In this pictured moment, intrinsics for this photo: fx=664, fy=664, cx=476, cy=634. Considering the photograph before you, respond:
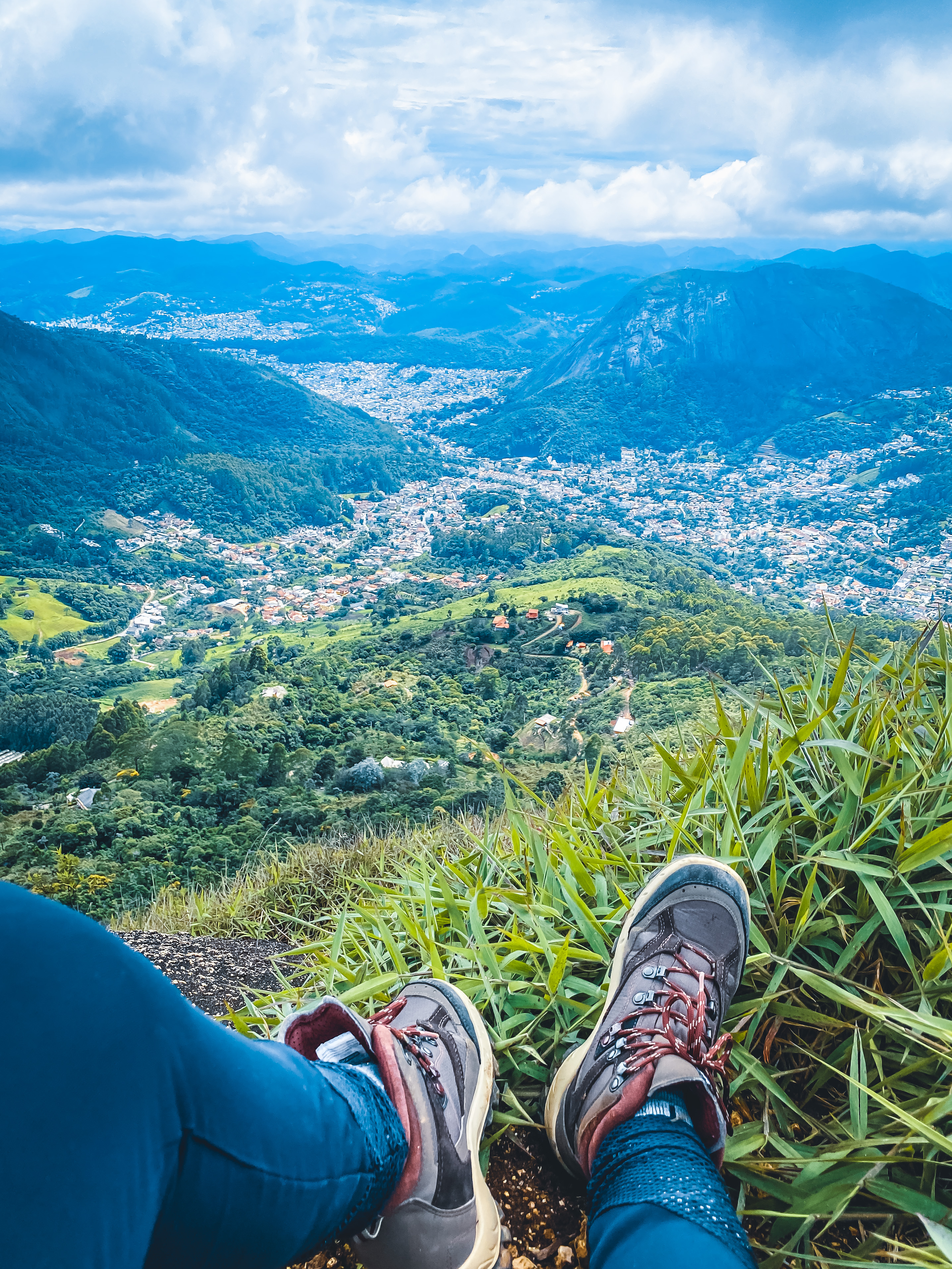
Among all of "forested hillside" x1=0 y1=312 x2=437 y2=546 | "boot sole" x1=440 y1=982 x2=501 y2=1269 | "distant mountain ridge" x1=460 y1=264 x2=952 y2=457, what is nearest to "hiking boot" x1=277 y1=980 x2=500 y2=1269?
"boot sole" x1=440 y1=982 x2=501 y2=1269

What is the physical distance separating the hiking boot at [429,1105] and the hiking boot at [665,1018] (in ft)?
0.52

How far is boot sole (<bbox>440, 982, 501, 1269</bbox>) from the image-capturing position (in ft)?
3.23

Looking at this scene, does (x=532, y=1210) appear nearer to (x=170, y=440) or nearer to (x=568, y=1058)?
(x=568, y=1058)

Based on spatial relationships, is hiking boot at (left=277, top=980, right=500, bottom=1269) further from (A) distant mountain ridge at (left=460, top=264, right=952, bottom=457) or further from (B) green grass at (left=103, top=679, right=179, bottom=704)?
(A) distant mountain ridge at (left=460, top=264, right=952, bottom=457)

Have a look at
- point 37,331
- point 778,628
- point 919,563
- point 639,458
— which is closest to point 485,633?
point 778,628

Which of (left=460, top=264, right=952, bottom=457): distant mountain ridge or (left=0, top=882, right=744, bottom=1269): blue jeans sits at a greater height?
(left=460, top=264, right=952, bottom=457): distant mountain ridge

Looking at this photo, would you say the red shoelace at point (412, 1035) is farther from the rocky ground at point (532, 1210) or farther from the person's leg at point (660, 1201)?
the person's leg at point (660, 1201)

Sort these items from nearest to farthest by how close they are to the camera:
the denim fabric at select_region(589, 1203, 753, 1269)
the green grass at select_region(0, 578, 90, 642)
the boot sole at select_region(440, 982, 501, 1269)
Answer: the denim fabric at select_region(589, 1203, 753, 1269)
the boot sole at select_region(440, 982, 501, 1269)
the green grass at select_region(0, 578, 90, 642)

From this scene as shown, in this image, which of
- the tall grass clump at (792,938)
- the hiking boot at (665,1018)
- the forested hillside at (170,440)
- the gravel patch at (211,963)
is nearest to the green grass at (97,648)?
the forested hillside at (170,440)

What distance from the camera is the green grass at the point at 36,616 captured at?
5091 centimetres

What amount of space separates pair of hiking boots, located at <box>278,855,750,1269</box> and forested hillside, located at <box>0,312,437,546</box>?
8253 centimetres

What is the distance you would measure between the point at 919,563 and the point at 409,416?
93.3 metres

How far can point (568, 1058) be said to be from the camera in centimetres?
121

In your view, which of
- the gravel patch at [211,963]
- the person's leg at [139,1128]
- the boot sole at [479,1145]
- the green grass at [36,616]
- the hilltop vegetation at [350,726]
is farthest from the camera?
the green grass at [36,616]
